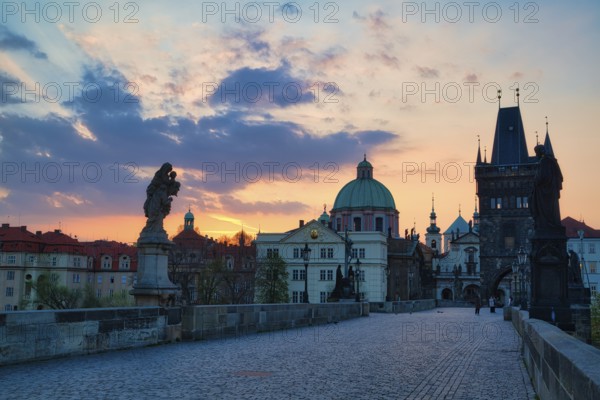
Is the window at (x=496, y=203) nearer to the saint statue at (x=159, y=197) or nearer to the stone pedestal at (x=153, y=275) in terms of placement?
the saint statue at (x=159, y=197)

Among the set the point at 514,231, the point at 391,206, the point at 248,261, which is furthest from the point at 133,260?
the point at 514,231

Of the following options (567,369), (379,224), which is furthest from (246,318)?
(379,224)

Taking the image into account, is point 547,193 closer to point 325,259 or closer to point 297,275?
point 325,259

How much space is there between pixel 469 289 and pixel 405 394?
5363 inches

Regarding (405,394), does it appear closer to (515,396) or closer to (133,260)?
(515,396)

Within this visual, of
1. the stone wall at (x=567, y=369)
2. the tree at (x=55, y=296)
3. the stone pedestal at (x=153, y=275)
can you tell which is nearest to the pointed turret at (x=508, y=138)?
the tree at (x=55, y=296)

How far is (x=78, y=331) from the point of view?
1195cm

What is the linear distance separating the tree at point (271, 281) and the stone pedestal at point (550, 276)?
2650 inches

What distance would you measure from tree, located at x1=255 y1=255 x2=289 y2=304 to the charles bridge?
65.5 m

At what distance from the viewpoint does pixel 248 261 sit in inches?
4124

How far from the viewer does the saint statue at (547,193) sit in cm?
1567

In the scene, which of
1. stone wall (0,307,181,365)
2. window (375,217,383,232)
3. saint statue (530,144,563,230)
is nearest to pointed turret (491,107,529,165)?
window (375,217,383,232)

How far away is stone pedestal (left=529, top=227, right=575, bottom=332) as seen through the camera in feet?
50.2

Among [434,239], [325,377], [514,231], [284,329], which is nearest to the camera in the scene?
[325,377]
